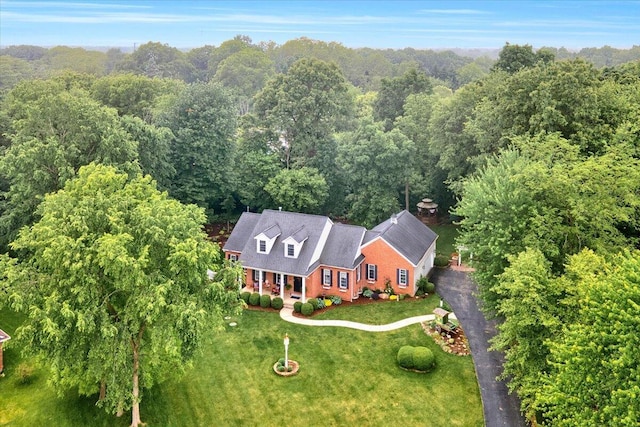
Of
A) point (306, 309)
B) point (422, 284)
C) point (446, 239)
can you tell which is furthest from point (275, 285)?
point (446, 239)

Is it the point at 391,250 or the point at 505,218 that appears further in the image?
the point at 391,250

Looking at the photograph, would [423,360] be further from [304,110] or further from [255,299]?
[304,110]

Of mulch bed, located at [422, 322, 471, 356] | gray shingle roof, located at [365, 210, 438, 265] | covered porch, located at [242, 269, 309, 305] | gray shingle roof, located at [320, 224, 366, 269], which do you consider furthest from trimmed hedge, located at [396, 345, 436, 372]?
covered porch, located at [242, 269, 309, 305]

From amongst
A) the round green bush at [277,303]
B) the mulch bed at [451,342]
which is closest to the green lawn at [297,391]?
the mulch bed at [451,342]

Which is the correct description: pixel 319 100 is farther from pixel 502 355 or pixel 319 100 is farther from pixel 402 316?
pixel 502 355

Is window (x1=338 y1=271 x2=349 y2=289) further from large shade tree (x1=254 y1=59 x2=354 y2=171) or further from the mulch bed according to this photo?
large shade tree (x1=254 y1=59 x2=354 y2=171)

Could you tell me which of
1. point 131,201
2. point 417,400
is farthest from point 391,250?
point 131,201

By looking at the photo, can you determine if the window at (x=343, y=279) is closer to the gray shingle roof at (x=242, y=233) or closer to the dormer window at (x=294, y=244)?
the dormer window at (x=294, y=244)
